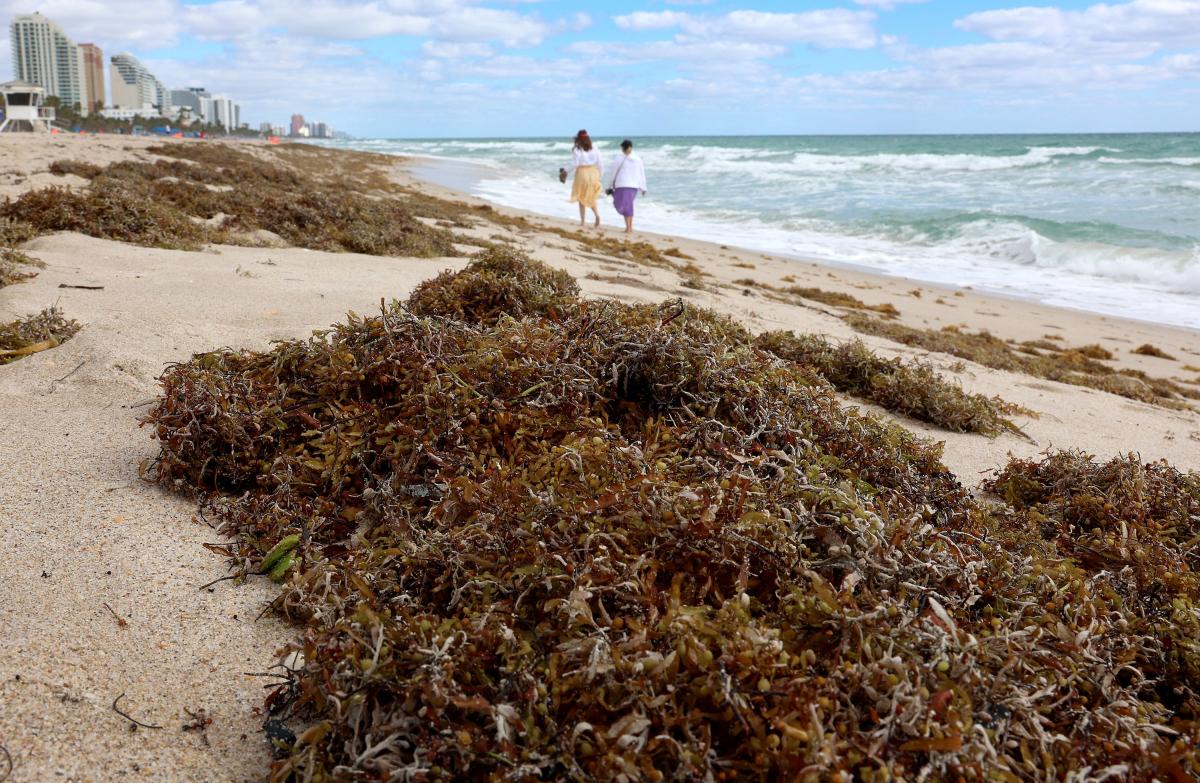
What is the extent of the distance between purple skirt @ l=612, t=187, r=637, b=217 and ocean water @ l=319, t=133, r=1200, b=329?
6.39ft

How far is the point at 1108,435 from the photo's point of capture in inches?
164

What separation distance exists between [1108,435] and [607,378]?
312cm

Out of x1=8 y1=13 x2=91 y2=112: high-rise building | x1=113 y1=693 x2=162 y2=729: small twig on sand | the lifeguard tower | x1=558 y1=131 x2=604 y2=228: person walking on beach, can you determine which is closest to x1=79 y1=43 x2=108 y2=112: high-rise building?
x1=8 y1=13 x2=91 y2=112: high-rise building

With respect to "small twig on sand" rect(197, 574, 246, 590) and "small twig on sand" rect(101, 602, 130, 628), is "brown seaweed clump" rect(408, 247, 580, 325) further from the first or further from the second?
"small twig on sand" rect(101, 602, 130, 628)

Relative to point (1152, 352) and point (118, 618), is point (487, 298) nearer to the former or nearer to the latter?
point (118, 618)

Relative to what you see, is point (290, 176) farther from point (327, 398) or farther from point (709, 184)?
point (709, 184)

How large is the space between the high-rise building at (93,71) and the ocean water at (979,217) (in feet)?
316

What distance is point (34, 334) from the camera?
3.43 meters

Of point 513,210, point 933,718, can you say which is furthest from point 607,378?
point 513,210

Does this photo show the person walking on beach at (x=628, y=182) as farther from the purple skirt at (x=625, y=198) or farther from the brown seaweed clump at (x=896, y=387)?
the brown seaweed clump at (x=896, y=387)

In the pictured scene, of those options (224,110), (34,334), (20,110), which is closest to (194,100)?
(224,110)

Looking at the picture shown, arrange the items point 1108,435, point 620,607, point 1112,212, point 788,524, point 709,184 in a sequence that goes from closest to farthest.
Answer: point 620,607 → point 788,524 → point 1108,435 → point 1112,212 → point 709,184

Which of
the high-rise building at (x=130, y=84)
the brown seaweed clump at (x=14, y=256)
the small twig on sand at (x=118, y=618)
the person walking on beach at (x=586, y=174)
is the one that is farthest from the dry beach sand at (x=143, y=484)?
the high-rise building at (x=130, y=84)

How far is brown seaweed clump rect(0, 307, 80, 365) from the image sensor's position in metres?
3.33
